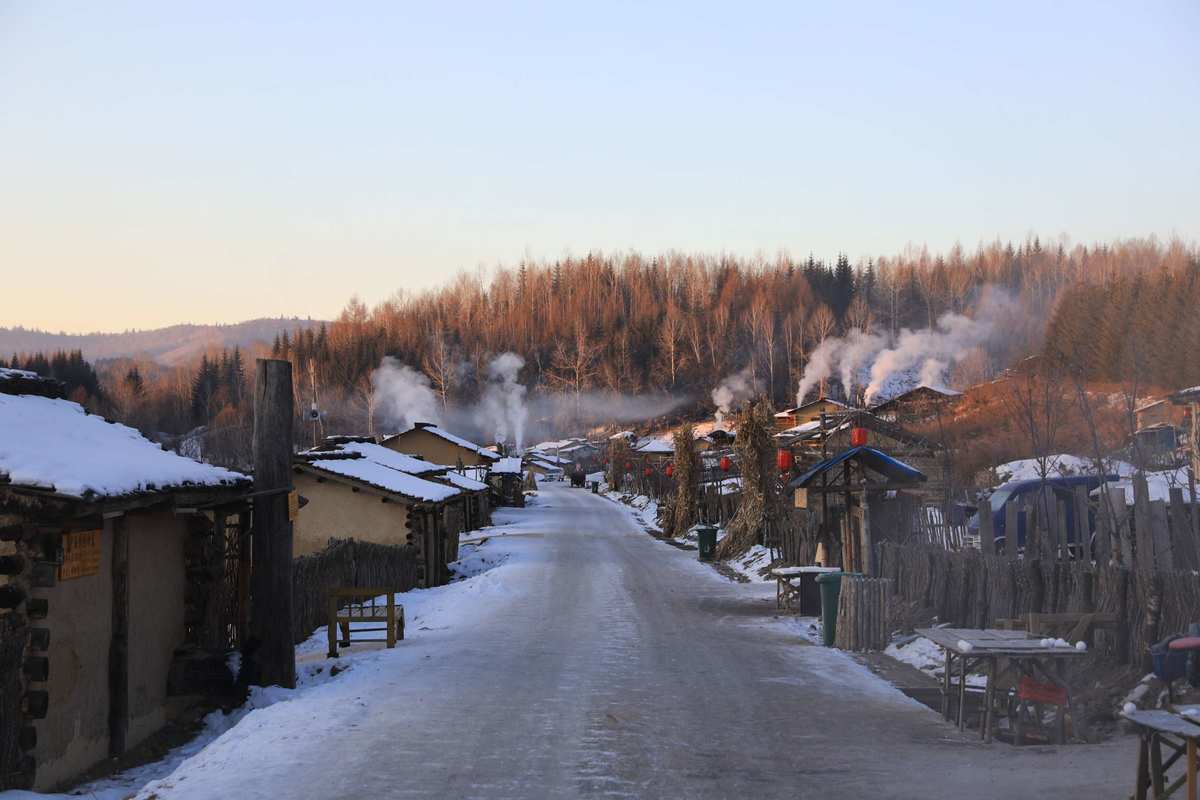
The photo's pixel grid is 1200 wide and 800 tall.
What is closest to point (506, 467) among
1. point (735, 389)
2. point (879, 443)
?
point (879, 443)

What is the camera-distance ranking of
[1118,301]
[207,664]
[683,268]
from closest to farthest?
1. [207,664]
2. [1118,301]
3. [683,268]

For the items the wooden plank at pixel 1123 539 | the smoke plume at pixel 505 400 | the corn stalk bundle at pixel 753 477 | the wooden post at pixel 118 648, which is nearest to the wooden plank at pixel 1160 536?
the wooden plank at pixel 1123 539

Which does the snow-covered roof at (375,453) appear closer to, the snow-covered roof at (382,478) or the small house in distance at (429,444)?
the snow-covered roof at (382,478)

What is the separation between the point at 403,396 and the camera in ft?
469

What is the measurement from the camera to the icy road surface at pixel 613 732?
8523mm

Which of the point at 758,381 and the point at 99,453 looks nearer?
the point at 99,453

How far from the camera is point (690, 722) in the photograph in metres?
11.0

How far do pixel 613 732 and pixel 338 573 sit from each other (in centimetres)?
1265

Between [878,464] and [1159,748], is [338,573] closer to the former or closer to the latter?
[878,464]

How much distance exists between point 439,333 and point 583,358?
19.5 meters

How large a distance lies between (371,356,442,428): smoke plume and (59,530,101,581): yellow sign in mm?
125204

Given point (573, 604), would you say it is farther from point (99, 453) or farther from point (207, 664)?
point (99, 453)

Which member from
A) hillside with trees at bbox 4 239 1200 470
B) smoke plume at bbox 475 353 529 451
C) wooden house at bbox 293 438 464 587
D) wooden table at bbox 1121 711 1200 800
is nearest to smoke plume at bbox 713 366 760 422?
hillside with trees at bbox 4 239 1200 470

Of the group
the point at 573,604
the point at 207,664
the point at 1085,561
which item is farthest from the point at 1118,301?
the point at 207,664
